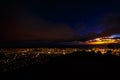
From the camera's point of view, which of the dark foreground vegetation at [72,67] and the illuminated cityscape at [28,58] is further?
the illuminated cityscape at [28,58]

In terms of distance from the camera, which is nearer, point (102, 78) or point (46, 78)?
point (102, 78)

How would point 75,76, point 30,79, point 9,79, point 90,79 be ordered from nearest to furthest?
point 90,79 → point 75,76 → point 30,79 → point 9,79

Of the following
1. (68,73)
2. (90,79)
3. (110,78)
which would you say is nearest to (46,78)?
(68,73)

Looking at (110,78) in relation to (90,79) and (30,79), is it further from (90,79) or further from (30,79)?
(30,79)

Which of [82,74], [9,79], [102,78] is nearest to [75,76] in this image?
[82,74]

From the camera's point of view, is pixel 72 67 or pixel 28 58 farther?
pixel 28 58

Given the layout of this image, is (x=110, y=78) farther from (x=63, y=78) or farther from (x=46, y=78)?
→ (x=46, y=78)

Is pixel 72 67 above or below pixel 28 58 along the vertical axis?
above

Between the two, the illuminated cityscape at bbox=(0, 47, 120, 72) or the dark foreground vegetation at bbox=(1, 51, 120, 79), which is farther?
the illuminated cityscape at bbox=(0, 47, 120, 72)

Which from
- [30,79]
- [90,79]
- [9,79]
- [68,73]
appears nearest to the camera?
[90,79]
